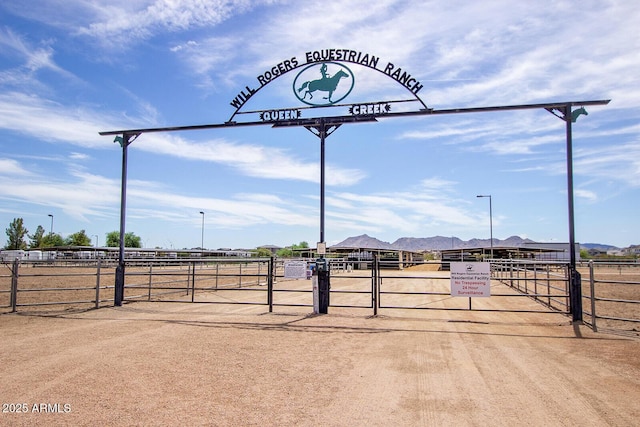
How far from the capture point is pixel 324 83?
549 inches

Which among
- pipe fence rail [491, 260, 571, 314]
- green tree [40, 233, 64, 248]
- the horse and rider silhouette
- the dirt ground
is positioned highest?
the horse and rider silhouette

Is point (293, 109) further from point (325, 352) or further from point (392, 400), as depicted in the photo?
point (392, 400)

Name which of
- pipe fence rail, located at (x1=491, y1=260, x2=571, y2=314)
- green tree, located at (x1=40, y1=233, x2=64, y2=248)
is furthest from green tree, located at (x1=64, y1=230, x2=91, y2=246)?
pipe fence rail, located at (x1=491, y1=260, x2=571, y2=314)

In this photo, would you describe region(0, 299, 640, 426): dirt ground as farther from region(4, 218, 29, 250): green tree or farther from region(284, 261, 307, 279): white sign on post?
region(4, 218, 29, 250): green tree

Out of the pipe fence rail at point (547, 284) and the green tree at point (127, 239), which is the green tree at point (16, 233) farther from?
the pipe fence rail at point (547, 284)

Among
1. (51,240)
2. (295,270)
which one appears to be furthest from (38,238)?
(295,270)

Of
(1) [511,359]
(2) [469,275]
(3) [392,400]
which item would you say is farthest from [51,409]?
(2) [469,275]

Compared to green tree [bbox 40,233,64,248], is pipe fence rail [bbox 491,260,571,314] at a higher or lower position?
lower

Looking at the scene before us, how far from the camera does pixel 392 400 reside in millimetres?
5445

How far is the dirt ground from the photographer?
16.2 feet

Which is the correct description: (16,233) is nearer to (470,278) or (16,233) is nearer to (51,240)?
(51,240)

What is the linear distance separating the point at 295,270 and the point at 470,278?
4.73 m

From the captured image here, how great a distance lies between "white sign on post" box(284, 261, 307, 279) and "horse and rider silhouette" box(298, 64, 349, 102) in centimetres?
501

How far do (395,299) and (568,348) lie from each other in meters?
8.68
